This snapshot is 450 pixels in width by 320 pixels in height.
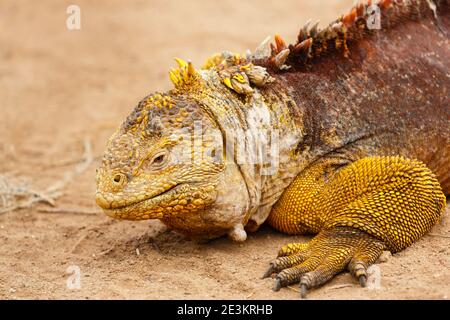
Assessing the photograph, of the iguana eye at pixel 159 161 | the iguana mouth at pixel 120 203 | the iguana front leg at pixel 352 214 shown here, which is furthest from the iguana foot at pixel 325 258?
the iguana eye at pixel 159 161

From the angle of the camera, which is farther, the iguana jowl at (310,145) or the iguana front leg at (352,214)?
the iguana jowl at (310,145)

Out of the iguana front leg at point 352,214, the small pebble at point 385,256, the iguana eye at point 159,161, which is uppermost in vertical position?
the iguana eye at point 159,161

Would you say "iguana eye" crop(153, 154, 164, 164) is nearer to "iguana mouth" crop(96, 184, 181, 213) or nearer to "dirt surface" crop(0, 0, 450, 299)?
"iguana mouth" crop(96, 184, 181, 213)

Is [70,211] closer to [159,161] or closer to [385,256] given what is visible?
[159,161]

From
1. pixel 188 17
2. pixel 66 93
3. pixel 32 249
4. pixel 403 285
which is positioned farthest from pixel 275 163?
pixel 188 17

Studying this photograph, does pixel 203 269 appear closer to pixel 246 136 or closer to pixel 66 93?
pixel 246 136

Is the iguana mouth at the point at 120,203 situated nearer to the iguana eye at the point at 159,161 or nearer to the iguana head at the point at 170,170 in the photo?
the iguana head at the point at 170,170

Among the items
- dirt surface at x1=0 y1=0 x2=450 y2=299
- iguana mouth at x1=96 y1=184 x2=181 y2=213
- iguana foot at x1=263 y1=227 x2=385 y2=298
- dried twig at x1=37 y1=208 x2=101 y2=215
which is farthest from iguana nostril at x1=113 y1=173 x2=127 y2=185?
dried twig at x1=37 y1=208 x2=101 y2=215
